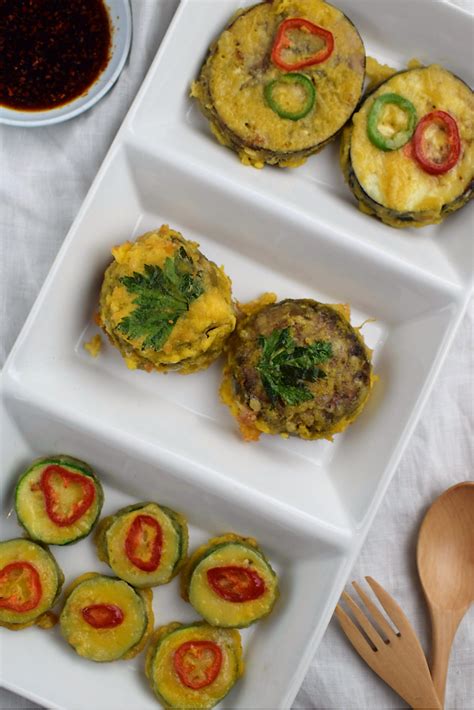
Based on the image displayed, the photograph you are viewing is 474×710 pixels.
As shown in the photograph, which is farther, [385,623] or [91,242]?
[385,623]

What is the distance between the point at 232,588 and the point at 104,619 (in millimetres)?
519

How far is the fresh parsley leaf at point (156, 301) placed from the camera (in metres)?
2.59

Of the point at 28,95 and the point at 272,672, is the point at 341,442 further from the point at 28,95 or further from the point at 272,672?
the point at 28,95

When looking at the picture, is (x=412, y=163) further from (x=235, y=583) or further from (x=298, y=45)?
(x=235, y=583)

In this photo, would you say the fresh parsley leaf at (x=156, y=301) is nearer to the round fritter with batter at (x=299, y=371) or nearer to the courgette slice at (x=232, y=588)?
the round fritter with batter at (x=299, y=371)

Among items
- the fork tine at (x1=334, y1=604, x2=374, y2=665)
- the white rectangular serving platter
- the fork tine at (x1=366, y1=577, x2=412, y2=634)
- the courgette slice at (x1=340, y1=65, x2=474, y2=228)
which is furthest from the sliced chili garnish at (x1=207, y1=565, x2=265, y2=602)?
the courgette slice at (x1=340, y1=65, x2=474, y2=228)

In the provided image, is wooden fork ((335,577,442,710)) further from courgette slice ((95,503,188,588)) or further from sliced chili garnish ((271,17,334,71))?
sliced chili garnish ((271,17,334,71))

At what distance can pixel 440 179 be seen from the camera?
9.20 ft

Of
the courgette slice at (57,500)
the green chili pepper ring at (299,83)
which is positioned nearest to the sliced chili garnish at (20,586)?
the courgette slice at (57,500)

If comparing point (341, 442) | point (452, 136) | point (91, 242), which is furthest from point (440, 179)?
point (91, 242)

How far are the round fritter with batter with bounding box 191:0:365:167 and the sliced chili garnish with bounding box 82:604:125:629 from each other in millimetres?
1879

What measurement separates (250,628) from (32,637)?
34.7 inches

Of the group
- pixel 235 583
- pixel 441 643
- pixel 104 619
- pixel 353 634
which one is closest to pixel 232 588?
pixel 235 583

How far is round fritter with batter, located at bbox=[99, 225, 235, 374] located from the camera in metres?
2.60
